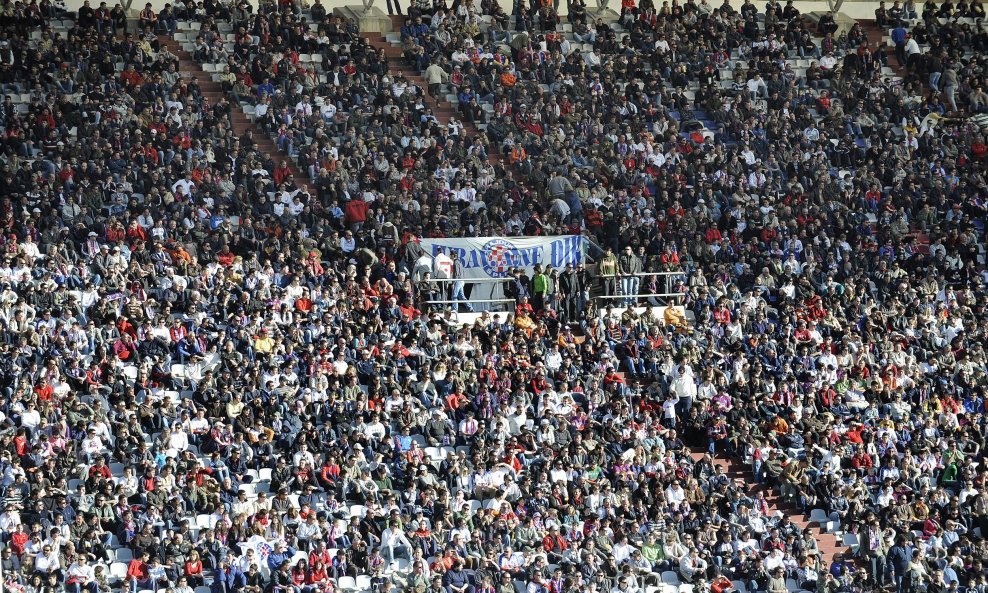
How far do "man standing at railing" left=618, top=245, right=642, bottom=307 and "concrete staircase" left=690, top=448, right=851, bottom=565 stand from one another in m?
4.77

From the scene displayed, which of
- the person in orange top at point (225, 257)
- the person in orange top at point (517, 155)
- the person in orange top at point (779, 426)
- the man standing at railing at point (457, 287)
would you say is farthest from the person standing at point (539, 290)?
the person in orange top at point (225, 257)

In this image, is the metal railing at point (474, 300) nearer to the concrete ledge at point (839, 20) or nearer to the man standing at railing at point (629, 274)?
the man standing at railing at point (629, 274)

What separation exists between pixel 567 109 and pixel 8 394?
1728cm

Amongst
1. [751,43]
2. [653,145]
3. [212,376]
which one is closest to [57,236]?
[212,376]

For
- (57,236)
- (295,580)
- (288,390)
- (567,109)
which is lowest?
(295,580)

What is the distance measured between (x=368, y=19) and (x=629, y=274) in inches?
491

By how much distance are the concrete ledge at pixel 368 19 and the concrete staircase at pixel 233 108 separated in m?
4.80

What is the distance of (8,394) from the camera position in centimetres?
3066

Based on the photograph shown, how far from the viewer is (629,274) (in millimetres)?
37906

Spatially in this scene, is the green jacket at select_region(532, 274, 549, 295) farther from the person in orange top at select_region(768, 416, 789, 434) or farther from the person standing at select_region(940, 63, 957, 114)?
the person standing at select_region(940, 63, 957, 114)

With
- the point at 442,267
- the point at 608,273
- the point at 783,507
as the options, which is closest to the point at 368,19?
the point at 442,267

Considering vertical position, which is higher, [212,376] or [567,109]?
[567,109]

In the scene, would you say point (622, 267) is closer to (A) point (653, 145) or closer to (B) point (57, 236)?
(A) point (653, 145)

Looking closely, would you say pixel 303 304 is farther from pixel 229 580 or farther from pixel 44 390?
pixel 229 580
